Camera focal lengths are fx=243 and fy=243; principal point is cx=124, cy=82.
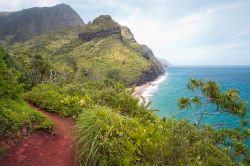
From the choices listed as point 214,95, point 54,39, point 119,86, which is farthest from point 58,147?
point 54,39

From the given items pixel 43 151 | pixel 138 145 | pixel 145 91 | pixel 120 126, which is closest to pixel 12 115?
pixel 43 151

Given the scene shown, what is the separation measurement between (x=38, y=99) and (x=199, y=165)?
998cm

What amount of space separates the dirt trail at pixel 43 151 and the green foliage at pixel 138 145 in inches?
21.6

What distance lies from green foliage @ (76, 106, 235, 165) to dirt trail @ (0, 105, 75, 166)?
55 centimetres

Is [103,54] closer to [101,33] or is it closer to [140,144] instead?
[101,33]

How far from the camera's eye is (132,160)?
19.0ft

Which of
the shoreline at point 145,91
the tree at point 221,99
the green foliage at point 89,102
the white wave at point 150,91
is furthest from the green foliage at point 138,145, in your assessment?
the shoreline at point 145,91

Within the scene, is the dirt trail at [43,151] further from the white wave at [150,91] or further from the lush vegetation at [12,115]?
the white wave at [150,91]

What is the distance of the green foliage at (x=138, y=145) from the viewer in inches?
198

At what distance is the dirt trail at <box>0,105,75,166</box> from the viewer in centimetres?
646

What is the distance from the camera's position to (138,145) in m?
6.11

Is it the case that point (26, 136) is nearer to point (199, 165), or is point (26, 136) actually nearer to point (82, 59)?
point (199, 165)

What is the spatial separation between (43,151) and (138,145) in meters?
3.03

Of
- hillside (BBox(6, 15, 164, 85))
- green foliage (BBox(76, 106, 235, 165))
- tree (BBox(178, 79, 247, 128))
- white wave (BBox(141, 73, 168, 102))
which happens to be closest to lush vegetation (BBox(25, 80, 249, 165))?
green foliage (BBox(76, 106, 235, 165))
